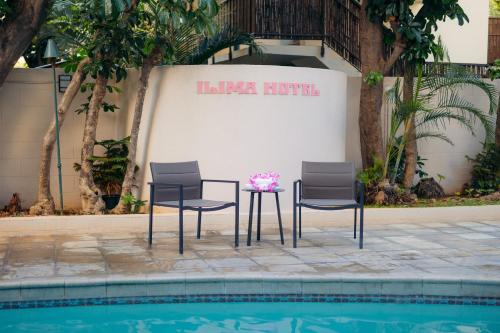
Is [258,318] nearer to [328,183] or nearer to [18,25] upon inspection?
[328,183]

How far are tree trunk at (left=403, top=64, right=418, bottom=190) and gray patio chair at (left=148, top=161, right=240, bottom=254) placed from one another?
3.63 meters

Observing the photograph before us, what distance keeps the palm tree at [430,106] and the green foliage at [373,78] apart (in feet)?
0.98

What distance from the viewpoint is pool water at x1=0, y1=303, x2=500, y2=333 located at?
18.5 feet

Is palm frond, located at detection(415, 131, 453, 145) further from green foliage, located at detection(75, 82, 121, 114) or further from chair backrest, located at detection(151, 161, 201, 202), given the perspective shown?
green foliage, located at detection(75, 82, 121, 114)

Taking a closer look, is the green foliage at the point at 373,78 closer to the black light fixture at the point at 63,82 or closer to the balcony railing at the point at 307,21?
the balcony railing at the point at 307,21

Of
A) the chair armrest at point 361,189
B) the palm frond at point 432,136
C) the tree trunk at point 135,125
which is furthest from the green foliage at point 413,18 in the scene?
the tree trunk at point 135,125

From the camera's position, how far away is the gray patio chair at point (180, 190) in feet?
24.6

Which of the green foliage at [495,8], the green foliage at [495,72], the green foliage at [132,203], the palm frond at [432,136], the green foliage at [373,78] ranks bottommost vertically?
the green foliage at [132,203]

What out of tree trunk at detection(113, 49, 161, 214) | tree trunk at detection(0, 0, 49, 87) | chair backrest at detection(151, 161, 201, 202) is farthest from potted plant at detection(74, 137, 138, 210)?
tree trunk at detection(0, 0, 49, 87)

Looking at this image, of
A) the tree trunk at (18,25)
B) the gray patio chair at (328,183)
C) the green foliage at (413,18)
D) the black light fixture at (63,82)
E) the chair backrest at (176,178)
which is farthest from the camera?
the green foliage at (413,18)

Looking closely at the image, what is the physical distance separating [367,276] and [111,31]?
4701 mm

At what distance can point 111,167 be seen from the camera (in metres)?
9.84

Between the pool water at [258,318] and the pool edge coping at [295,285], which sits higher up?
the pool edge coping at [295,285]

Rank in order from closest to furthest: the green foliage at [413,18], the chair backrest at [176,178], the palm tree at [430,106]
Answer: the chair backrest at [176,178] < the green foliage at [413,18] < the palm tree at [430,106]
